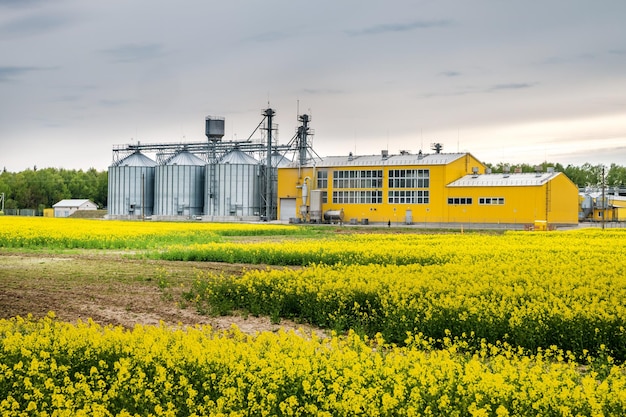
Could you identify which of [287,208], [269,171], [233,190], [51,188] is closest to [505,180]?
[287,208]

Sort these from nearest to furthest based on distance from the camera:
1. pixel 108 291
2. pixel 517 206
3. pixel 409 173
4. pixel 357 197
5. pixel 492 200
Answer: pixel 108 291 → pixel 517 206 → pixel 492 200 → pixel 409 173 → pixel 357 197

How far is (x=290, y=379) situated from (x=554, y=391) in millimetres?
2911

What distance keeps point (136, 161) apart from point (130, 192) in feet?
18.4

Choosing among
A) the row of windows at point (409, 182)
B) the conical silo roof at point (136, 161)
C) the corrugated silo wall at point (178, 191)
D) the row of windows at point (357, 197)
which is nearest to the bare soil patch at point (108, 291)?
the row of windows at point (409, 182)

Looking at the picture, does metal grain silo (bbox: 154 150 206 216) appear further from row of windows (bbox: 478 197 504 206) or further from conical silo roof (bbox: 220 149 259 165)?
row of windows (bbox: 478 197 504 206)

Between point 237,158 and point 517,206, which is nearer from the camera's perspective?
point 517,206

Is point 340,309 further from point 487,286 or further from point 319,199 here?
point 319,199

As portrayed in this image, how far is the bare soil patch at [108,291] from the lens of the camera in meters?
14.8

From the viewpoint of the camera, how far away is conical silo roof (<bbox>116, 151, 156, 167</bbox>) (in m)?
95.5

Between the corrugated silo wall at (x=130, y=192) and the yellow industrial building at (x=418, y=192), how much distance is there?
20684 millimetres

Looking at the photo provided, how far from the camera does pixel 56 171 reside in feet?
601

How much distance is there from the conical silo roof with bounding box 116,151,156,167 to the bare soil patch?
6860cm

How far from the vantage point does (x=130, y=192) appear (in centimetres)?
9275

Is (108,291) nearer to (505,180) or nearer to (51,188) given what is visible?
(505,180)
